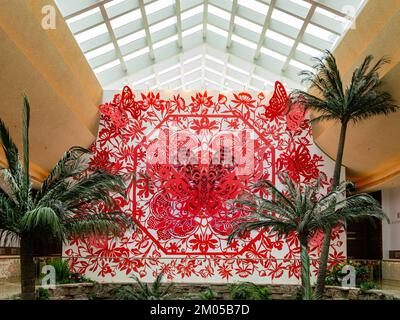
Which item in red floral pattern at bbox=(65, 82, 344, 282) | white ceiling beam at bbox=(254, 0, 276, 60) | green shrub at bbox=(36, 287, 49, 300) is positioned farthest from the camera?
red floral pattern at bbox=(65, 82, 344, 282)

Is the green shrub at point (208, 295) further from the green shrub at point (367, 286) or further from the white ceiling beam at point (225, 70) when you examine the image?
the white ceiling beam at point (225, 70)

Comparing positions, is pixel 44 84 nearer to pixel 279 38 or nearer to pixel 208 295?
pixel 208 295

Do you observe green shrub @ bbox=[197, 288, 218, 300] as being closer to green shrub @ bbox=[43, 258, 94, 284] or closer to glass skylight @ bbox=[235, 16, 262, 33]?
green shrub @ bbox=[43, 258, 94, 284]

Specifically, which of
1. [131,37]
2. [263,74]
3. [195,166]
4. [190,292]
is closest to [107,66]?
[131,37]

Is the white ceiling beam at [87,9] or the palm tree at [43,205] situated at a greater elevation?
the white ceiling beam at [87,9]

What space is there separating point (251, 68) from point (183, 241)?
6.75 m

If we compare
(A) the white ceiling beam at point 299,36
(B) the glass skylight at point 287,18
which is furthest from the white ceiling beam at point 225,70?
(B) the glass skylight at point 287,18

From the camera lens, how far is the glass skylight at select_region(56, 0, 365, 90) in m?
15.8

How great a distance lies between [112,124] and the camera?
18.4 metres

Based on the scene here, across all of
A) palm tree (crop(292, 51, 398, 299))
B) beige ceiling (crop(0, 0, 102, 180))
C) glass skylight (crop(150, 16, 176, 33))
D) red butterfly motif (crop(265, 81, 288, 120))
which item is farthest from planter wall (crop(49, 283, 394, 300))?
glass skylight (crop(150, 16, 176, 33))

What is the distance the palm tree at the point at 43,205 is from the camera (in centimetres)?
1080

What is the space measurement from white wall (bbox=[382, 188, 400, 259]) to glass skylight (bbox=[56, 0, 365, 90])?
5.15 metres

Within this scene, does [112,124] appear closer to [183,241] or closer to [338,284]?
[183,241]

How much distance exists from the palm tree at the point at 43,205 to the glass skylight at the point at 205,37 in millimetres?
4645
